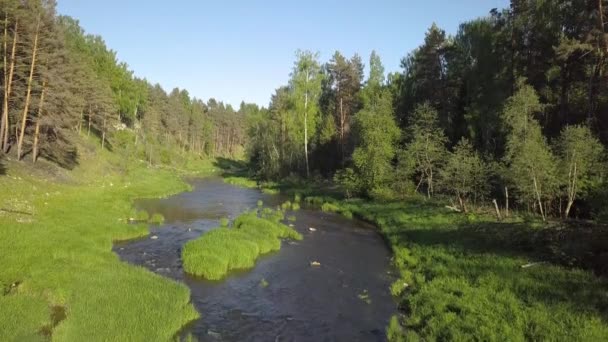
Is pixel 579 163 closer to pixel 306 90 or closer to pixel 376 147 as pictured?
pixel 376 147

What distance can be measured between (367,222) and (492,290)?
22216 millimetres

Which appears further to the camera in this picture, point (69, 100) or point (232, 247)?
point (69, 100)

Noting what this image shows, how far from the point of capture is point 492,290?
17172 mm

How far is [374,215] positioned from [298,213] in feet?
26.9

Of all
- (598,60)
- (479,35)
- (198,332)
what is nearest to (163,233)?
(198,332)

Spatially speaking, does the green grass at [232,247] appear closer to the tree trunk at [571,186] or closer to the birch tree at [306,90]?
the tree trunk at [571,186]

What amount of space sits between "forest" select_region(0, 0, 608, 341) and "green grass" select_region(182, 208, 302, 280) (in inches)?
5.3

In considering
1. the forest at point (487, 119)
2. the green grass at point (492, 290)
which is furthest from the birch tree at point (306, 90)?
the green grass at point (492, 290)

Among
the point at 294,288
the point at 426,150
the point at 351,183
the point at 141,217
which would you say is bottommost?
the point at 294,288

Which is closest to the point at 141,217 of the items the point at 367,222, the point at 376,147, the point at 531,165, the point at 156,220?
the point at 156,220

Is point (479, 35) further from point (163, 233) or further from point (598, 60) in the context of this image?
point (163, 233)

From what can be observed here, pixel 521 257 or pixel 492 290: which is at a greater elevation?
pixel 521 257

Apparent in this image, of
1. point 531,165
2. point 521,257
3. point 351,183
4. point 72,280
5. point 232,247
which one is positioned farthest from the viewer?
point 351,183

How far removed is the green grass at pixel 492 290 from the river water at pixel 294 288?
4.21 ft
